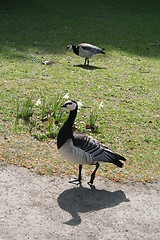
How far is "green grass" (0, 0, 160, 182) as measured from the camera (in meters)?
5.99

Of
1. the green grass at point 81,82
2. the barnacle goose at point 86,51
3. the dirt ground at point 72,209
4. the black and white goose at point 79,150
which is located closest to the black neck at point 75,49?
the barnacle goose at point 86,51

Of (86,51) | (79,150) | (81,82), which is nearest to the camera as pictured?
(79,150)

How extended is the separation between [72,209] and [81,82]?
4590 millimetres

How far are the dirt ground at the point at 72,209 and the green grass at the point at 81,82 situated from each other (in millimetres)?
277

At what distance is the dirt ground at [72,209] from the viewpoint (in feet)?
14.1

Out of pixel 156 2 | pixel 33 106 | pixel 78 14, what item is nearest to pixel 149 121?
pixel 33 106

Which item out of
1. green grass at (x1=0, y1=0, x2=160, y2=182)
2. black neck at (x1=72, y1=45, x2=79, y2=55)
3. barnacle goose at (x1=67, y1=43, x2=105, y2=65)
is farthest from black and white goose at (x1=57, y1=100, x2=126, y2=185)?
black neck at (x1=72, y1=45, x2=79, y2=55)

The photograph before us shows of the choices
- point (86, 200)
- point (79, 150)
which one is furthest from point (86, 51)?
point (86, 200)

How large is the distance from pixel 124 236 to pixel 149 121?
334 centimetres

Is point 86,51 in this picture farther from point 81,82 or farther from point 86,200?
point 86,200

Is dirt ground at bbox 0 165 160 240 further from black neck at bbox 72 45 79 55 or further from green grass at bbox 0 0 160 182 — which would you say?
black neck at bbox 72 45 79 55

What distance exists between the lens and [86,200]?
16.2ft

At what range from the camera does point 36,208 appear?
4652 mm

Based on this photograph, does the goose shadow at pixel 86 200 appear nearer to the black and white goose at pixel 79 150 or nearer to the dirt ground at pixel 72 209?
the dirt ground at pixel 72 209
